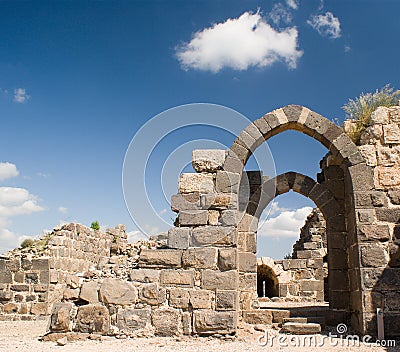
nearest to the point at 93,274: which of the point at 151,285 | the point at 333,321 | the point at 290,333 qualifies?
the point at 151,285

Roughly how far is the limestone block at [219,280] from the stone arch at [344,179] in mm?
1278

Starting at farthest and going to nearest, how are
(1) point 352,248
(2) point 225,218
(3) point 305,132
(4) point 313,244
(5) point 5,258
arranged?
(4) point 313,244 < (5) point 5,258 < (3) point 305,132 < (1) point 352,248 < (2) point 225,218

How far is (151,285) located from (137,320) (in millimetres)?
505

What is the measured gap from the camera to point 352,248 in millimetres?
7016

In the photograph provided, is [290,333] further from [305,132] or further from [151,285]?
[305,132]

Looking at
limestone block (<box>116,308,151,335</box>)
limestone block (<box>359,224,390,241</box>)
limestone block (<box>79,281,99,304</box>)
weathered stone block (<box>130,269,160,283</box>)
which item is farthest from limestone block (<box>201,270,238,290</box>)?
limestone block (<box>359,224,390,241</box>)

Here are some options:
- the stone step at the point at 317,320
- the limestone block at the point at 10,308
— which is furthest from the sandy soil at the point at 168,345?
the limestone block at the point at 10,308

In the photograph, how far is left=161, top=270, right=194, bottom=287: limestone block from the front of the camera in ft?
20.1

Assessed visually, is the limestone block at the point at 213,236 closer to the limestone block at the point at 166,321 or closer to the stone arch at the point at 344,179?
the stone arch at the point at 344,179

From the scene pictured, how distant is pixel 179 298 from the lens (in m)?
6.06

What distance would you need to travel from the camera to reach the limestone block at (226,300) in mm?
6012

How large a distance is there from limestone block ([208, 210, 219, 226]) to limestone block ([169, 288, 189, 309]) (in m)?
1.05

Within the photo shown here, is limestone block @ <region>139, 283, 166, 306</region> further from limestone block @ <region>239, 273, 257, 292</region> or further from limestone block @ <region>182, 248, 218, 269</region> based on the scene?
limestone block @ <region>239, 273, 257, 292</region>

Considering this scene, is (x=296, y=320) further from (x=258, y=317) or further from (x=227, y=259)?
(x=227, y=259)
